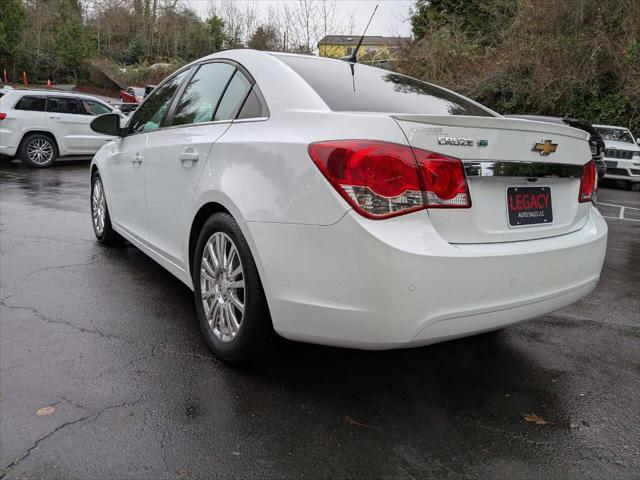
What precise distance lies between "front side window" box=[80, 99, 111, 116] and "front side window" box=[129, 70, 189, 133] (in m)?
9.45

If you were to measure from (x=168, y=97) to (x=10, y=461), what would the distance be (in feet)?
8.76

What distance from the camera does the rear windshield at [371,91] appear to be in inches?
109

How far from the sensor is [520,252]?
2432mm

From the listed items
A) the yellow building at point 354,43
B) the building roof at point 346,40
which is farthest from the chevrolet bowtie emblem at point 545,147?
the building roof at point 346,40

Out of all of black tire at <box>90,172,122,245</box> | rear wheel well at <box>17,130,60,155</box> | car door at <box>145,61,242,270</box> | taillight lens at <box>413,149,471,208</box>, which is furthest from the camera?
rear wheel well at <box>17,130,60,155</box>

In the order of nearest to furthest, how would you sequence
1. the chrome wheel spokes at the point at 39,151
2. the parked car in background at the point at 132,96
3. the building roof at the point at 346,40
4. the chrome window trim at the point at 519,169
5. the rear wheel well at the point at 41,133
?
the chrome window trim at the point at 519,169, the rear wheel well at the point at 41,133, the chrome wheel spokes at the point at 39,151, the building roof at the point at 346,40, the parked car in background at the point at 132,96

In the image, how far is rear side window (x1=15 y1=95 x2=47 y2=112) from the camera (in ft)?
38.5

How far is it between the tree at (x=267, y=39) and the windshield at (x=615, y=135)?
18354mm

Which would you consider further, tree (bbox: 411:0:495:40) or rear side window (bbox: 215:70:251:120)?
tree (bbox: 411:0:495:40)

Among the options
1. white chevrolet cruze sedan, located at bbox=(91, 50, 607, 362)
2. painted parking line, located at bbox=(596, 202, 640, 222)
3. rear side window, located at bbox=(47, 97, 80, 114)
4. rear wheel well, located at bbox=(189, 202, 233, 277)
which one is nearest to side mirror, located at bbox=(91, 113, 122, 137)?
white chevrolet cruze sedan, located at bbox=(91, 50, 607, 362)

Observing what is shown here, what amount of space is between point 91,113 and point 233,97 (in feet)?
37.2

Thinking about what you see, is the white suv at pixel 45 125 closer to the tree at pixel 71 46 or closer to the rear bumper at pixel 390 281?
the rear bumper at pixel 390 281

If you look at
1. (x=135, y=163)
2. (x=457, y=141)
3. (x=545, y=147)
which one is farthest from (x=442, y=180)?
(x=135, y=163)

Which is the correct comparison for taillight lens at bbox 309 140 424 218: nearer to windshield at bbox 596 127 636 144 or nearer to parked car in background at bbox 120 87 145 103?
windshield at bbox 596 127 636 144
